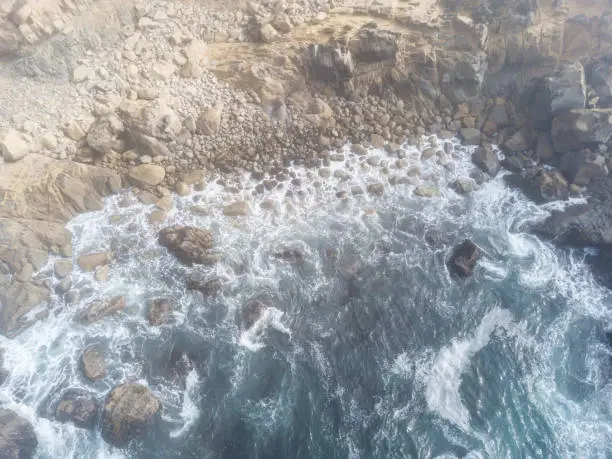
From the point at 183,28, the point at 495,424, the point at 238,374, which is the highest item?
the point at 183,28

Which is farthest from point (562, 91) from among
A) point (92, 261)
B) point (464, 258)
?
point (92, 261)

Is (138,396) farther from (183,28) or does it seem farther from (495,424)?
(183,28)

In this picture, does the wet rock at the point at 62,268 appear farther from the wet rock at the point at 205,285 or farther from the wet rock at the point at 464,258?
the wet rock at the point at 464,258

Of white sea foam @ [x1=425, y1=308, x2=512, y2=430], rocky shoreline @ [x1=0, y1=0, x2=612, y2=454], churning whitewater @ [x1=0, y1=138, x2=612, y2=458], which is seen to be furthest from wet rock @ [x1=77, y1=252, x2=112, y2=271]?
white sea foam @ [x1=425, y1=308, x2=512, y2=430]

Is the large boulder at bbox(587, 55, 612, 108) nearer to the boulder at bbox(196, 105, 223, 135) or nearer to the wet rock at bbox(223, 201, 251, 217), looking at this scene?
the wet rock at bbox(223, 201, 251, 217)

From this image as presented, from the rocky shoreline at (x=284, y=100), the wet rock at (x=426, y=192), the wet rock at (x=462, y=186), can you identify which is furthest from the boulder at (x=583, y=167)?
the wet rock at (x=426, y=192)

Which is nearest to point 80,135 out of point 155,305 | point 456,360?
point 155,305

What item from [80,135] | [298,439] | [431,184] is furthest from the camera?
[431,184]

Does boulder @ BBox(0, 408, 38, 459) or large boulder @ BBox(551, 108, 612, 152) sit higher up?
large boulder @ BBox(551, 108, 612, 152)
